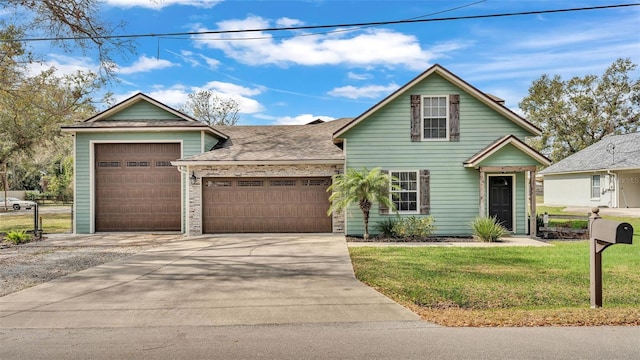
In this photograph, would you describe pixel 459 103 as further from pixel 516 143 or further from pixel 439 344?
pixel 439 344

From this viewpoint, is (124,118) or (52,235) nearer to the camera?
(52,235)

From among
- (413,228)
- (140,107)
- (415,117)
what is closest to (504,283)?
(413,228)

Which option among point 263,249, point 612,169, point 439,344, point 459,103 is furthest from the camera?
point 612,169

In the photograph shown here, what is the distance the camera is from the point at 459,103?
14.5m

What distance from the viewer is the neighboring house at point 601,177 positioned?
26.8m

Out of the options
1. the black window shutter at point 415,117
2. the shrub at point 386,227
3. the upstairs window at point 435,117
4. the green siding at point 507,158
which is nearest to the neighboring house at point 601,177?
the green siding at point 507,158

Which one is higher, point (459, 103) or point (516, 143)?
point (459, 103)

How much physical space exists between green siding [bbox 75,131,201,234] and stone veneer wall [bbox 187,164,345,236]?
130 cm

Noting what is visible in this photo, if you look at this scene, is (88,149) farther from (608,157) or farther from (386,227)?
(608,157)

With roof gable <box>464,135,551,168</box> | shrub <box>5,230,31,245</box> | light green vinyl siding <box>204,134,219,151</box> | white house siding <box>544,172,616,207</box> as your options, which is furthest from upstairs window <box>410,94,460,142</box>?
white house siding <box>544,172,616,207</box>

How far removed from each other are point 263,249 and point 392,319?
674 cm

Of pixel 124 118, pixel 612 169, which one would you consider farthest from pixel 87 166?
pixel 612 169

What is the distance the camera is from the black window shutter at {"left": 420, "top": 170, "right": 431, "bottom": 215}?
14562 mm

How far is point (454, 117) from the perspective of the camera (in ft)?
47.7
